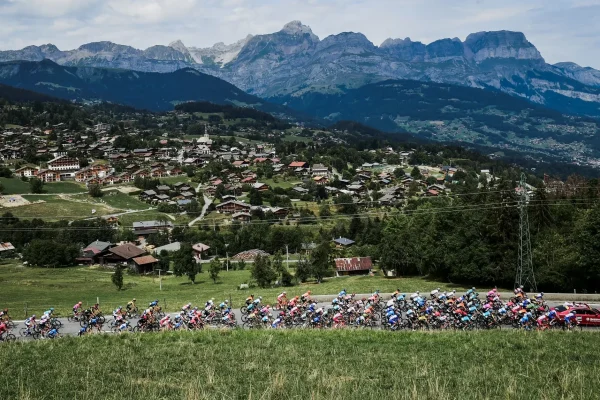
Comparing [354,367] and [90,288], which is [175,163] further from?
[354,367]

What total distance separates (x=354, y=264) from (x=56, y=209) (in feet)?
223

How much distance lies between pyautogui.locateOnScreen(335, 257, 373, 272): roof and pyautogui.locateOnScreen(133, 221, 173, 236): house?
42.4 metres

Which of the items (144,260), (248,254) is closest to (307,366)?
(144,260)

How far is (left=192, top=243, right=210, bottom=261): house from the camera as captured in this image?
280 feet

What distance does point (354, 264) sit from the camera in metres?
69.6

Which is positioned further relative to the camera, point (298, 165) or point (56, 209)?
point (298, 165)

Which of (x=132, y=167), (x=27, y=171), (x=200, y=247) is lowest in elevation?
(x=200, y=247)

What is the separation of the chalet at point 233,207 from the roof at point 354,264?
49.1m

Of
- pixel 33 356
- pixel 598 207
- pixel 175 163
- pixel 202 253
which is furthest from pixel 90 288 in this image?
pixel 175 163

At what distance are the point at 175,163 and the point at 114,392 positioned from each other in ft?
529

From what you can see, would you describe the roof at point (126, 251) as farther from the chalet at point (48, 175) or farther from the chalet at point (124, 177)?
the chalet at point (48, 175)

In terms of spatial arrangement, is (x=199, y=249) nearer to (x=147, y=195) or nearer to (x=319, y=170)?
(x=147, y=195)

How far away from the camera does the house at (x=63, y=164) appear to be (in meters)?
146

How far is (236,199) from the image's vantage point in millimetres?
124125
